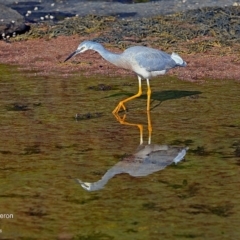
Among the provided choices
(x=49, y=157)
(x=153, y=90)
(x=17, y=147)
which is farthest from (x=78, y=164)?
(x=153, y=90)

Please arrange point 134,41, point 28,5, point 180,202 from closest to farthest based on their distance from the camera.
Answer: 1. point 180,202
2. point 134,41
3. point 28,5

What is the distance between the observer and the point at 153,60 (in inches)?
452

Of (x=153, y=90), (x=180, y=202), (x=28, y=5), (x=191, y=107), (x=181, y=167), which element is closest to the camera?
(x=180, y=202)

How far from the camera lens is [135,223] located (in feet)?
23.5

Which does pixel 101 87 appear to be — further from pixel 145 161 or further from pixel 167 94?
pixel 145 161

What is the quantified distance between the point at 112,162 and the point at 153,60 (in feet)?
9.07

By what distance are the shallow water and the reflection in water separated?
0.07 m

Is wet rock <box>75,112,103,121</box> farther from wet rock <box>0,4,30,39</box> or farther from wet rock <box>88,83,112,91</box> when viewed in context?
wet rock <box>0,4,30,39</box>

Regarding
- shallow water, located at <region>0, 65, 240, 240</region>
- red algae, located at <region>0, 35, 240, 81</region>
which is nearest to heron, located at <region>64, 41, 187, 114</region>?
shallow water, located at <region>0, 65, 240, 240</region>

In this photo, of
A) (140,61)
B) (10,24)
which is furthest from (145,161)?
(10,24)

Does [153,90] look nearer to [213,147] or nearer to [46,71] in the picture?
[46,71]

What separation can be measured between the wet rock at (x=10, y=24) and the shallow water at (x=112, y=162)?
16.9 ft

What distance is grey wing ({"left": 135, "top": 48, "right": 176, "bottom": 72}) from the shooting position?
446 inches

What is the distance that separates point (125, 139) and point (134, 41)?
8.47 meters
